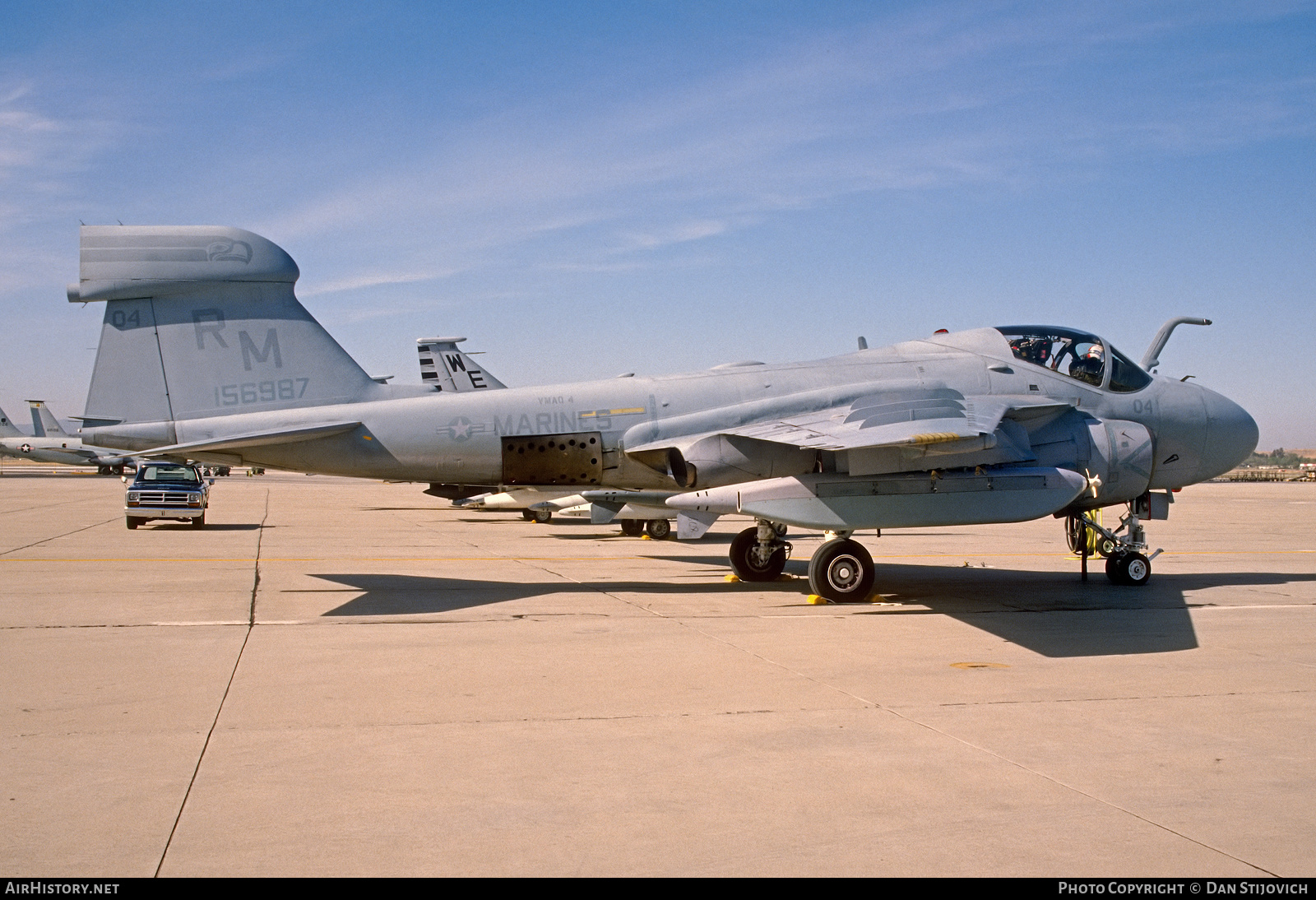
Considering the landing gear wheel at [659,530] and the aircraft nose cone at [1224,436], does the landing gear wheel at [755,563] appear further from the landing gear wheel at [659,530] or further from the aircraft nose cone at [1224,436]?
the landing gear wheel at [659,530]

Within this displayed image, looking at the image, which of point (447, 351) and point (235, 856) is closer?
point (235, 856)

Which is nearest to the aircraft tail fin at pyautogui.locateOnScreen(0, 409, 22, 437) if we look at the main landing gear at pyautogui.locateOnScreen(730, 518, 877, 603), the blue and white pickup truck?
the blue and white pickup truck

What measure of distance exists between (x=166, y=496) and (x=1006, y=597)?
2149 centimetres

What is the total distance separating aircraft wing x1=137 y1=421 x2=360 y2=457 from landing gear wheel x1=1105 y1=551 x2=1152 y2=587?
10.9m

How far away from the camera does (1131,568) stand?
15344mm

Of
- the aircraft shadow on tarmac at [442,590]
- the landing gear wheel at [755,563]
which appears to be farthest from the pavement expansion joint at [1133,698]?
the landing gear wheel at [755,563]

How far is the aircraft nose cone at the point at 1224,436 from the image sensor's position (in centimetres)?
1504

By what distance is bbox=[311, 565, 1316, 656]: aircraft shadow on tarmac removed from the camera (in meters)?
10.9

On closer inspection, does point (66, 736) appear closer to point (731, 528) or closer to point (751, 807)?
point (751, 807)

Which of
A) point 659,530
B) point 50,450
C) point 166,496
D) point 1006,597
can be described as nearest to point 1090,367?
point 1006,597

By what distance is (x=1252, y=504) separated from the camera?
156 feet

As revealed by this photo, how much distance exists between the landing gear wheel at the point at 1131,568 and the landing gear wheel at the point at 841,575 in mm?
4507
